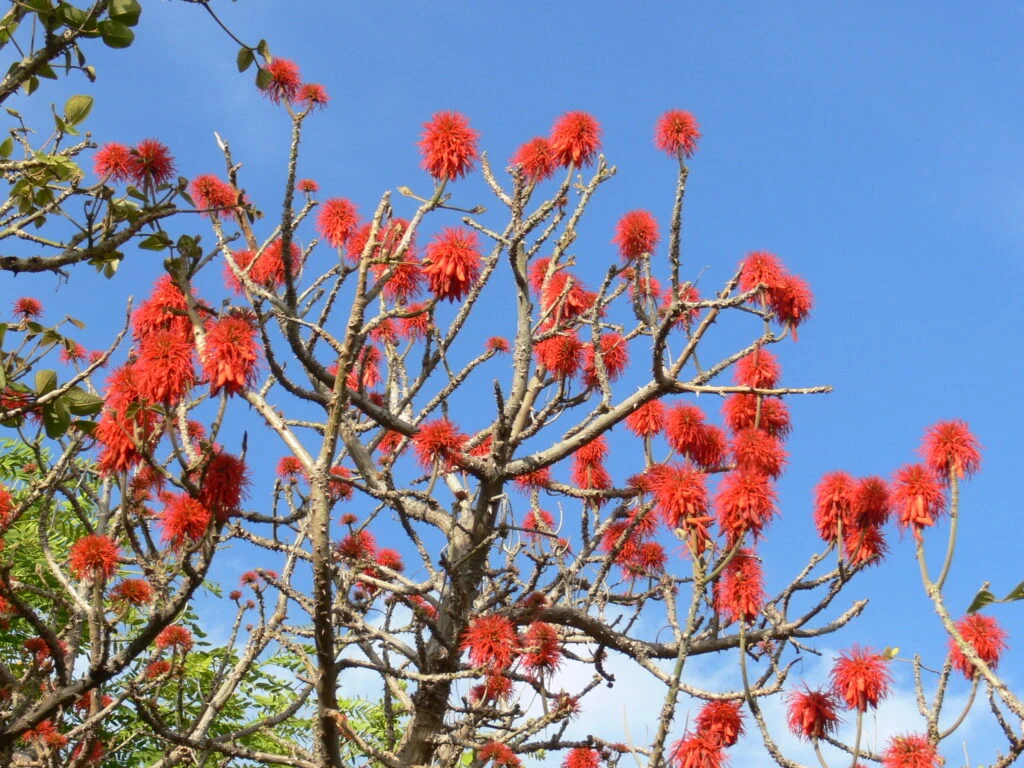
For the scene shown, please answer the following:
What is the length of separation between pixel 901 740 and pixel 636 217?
422 cm

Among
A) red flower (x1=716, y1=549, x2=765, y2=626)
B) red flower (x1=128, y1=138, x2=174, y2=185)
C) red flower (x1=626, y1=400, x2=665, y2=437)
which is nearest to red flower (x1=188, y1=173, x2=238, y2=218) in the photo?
red flower (x1=128, y1=138, x2=174, y2=185)

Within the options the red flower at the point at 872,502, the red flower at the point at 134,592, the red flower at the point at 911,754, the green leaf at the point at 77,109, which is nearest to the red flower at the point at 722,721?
the red flower at the point at 911,754

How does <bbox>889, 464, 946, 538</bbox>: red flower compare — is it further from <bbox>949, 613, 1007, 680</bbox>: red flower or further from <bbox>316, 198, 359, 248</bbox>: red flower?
<bbox>316, 198, 359, 248</bbox>: red flower

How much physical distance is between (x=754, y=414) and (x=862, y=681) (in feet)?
8.31

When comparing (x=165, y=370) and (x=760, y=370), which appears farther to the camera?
(x=760, y=370)

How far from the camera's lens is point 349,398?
7.22 m

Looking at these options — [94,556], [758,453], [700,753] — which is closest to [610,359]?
[758,453]

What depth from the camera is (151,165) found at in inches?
273

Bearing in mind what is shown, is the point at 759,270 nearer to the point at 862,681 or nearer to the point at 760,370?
the point at 760,370

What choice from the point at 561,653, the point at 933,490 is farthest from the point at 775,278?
the point at 561,653

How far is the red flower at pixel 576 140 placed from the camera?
793 cm

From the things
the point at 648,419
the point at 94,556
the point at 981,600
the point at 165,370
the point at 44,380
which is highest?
the point at 648,419

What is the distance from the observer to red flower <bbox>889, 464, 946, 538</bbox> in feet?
22.3

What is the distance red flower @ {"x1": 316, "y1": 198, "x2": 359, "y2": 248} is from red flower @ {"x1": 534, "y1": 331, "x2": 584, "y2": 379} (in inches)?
68.4
